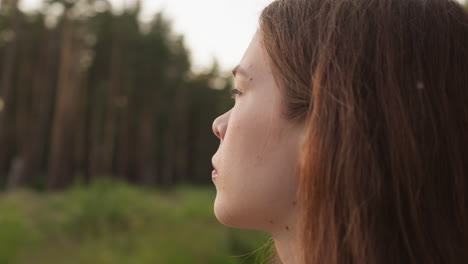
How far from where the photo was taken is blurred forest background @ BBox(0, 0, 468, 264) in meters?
7.25

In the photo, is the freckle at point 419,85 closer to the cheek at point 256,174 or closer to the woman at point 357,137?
the woman at point 357,137

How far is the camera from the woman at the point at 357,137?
1149 millimetres

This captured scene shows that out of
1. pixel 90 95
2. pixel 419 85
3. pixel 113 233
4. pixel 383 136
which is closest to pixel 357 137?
pixel 383 136

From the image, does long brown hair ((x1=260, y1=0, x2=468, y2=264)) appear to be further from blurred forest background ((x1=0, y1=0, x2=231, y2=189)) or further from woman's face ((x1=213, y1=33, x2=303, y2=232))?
blurred forest background ((x1=0, y1=0, x2=231, y2=189))

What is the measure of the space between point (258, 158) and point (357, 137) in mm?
278

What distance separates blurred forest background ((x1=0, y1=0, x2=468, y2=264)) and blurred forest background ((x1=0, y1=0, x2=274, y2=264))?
43 mm

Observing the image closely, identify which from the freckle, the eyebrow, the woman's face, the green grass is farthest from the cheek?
the green grass

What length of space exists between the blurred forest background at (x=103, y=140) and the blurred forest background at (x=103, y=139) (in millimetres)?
43

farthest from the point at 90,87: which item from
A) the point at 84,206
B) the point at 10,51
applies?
the point at 84,206

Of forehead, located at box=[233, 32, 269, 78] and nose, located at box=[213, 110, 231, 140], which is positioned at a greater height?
forehead, located at box=[233, 32, 269, 78]

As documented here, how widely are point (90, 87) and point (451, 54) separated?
27603 mm

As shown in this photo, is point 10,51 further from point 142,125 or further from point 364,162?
point 364,162

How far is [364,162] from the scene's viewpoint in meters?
1.15

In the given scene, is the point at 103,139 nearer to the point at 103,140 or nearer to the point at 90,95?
the point at 103,140
